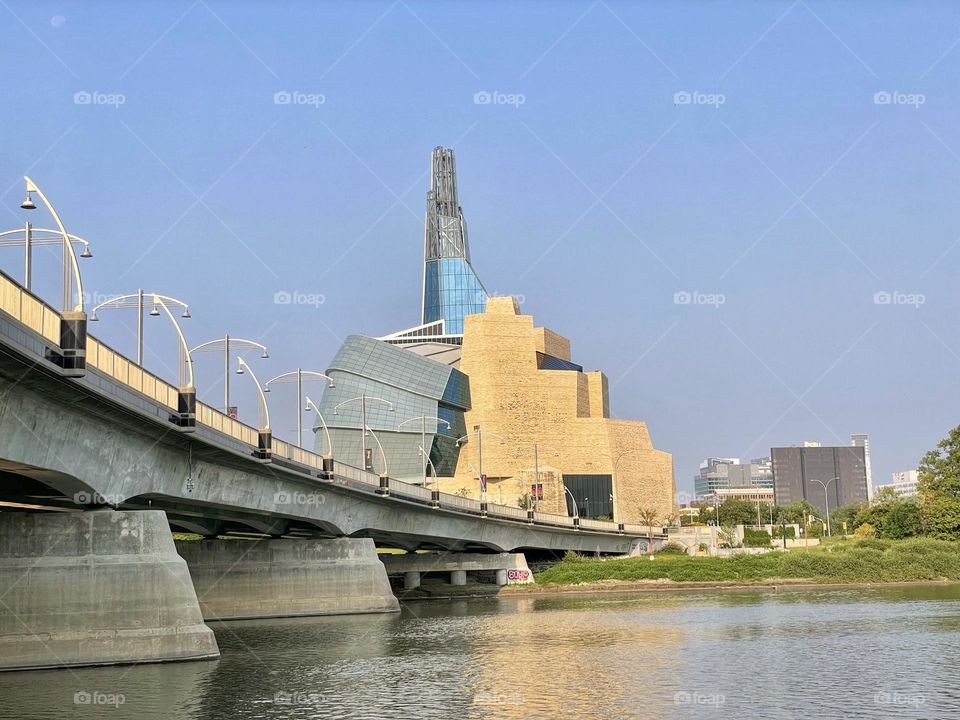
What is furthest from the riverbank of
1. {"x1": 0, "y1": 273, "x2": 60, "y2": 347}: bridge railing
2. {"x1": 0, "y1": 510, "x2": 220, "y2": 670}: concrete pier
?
{"x1": 0, "y1": 273, "x2": 60, "y2": 347}: bridge railing

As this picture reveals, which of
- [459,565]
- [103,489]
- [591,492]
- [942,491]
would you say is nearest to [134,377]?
[103,489]

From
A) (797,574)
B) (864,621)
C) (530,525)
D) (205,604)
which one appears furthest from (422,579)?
(864,621)

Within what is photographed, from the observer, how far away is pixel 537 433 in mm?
161625

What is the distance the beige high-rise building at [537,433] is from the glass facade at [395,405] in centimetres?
260

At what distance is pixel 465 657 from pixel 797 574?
174ft

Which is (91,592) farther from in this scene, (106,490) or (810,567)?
(810,567)

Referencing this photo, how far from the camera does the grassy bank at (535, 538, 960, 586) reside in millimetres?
90250

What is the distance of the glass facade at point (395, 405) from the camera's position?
536 feet

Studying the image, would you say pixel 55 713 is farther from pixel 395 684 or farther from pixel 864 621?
pixel 864 621

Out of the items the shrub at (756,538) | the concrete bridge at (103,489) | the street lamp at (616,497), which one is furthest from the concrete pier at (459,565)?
the street lamp at (616,497)

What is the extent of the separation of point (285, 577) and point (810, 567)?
43.1 meters

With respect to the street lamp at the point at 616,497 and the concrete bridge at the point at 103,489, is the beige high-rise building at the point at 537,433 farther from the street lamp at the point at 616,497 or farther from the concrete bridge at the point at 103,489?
the concrete bridge at the point at 103,489

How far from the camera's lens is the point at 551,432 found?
162m

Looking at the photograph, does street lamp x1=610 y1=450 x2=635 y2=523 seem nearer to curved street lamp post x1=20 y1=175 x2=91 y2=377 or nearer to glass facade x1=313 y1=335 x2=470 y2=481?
glass facade x1=313 y1=335 x2=470 y2=481
